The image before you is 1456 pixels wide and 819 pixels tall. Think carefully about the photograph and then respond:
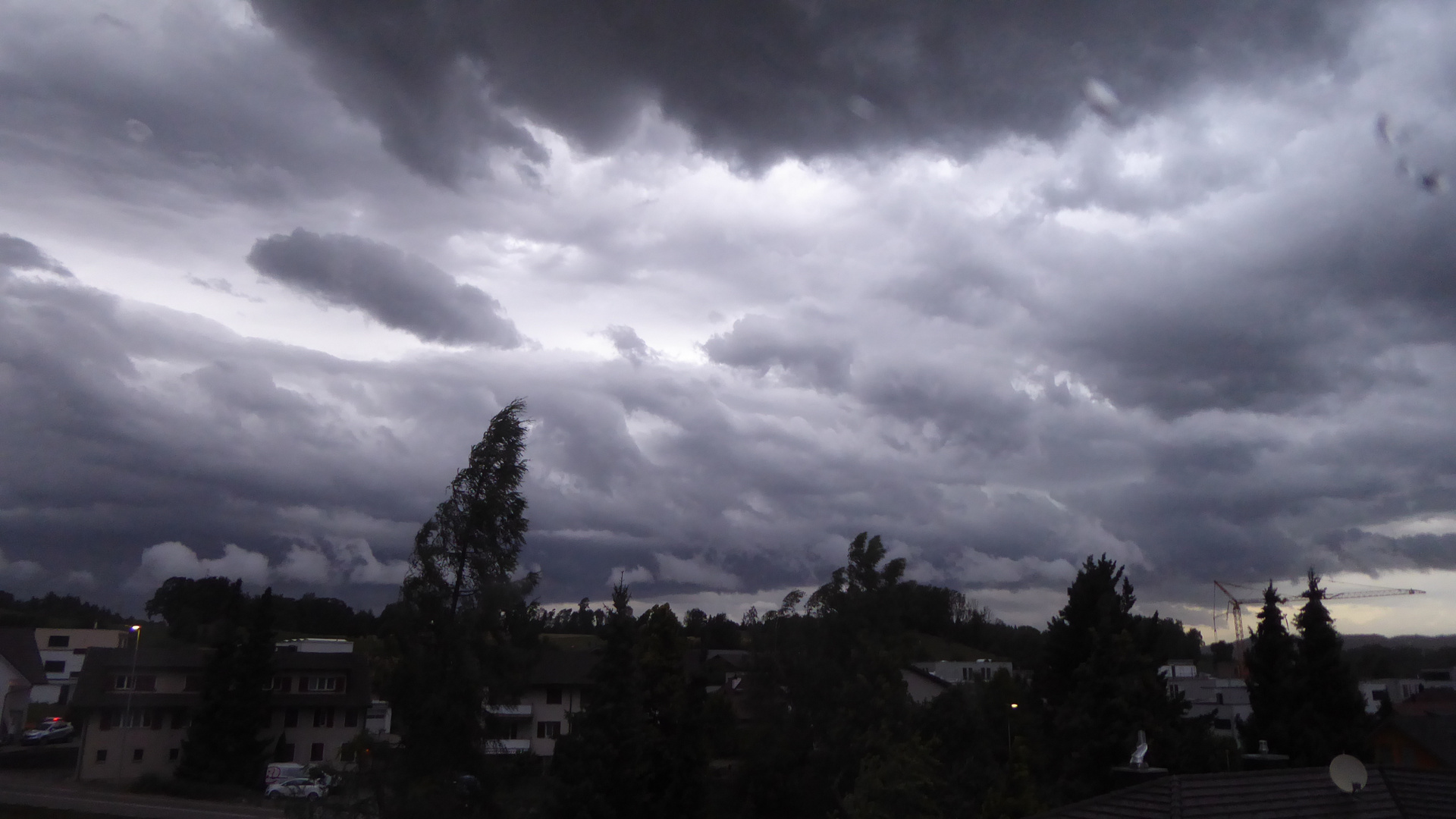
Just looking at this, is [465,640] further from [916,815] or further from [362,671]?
[362,671]

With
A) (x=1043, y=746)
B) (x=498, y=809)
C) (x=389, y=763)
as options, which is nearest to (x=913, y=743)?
(x=1043, y=746)

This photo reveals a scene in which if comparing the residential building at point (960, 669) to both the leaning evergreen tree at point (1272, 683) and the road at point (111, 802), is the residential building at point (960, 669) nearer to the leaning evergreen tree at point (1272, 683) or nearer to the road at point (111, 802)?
the leaning evergreen tree at point (1272, 683)

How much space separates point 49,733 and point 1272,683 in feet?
319

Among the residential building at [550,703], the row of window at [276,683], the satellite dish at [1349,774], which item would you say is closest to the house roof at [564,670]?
the residential building at [550,703]

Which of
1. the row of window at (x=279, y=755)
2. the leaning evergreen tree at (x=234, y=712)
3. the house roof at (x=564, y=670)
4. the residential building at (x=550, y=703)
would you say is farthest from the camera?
the house roof at (x=564, y=670)

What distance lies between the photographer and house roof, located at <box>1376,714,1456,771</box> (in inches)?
1943

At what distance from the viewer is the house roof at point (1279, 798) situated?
1995 centimetres

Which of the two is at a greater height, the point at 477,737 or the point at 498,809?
the point at 477,737

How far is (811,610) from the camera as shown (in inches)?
2137

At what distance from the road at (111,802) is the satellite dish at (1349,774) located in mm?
52272

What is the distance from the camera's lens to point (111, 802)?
54750 millimetres

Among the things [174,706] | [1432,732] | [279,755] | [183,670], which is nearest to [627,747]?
[1432,732]

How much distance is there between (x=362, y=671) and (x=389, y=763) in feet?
189

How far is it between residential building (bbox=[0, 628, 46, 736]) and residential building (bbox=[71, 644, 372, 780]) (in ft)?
80.3
